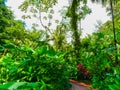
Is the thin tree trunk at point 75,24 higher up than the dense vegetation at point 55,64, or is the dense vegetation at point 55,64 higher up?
the thin tree trunk at point 75,24

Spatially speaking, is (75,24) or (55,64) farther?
(75,24)

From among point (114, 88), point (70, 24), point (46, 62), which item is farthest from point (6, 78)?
point (70, 24)

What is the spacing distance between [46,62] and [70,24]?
62.6ft

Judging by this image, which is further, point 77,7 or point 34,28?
point 34,28

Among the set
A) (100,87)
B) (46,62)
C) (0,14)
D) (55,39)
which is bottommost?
(100,87)

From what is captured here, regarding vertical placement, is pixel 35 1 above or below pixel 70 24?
above

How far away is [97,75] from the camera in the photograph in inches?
195

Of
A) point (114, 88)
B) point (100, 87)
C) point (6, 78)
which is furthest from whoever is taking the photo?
point (100, 87)

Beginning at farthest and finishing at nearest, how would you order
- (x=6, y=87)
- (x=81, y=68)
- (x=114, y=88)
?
(x=81, y=68) < (x=114, y=88) < (x=6, y=87)

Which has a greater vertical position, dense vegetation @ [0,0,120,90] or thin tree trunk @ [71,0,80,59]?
thin tree trunk @ [71,0,80,59]

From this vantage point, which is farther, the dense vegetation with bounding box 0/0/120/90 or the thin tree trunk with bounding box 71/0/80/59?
the thin tree trunk with bounding box 71/0/80/59

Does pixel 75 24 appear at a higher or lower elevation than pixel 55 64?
higher

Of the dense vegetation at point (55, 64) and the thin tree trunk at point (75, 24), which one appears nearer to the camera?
the dense vegetation at point (55, 64)

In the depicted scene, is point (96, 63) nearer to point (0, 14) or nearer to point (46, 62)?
point (46, 62)
